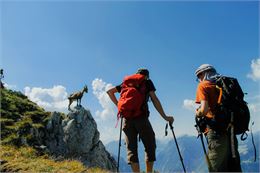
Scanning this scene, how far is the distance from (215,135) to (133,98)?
2877 mm

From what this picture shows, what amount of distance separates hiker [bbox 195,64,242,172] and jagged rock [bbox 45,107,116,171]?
74.4ft

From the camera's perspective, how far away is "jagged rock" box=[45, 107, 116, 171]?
29.3m

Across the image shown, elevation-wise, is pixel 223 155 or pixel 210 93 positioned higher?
pixel 210 93

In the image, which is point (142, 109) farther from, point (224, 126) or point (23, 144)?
point (23, 144)

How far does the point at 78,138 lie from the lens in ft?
104

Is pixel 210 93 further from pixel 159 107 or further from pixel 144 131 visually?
pixel 144 131

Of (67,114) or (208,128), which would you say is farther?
(67,114)

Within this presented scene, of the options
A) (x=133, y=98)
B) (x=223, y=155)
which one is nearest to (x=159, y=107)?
(x=133, y=98)

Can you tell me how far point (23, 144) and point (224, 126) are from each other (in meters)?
16.6

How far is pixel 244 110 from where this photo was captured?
721 centimetres

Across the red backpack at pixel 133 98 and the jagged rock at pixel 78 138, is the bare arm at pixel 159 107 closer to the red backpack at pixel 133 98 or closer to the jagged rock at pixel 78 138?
the red backpack at pixel 133 98

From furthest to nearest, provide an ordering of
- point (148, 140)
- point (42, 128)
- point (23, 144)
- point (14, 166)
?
point (42, 128) < point (23, 144) < point (14, 166) < point (148, 140)

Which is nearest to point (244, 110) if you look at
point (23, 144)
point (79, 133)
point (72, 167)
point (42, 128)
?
point (72, 167)

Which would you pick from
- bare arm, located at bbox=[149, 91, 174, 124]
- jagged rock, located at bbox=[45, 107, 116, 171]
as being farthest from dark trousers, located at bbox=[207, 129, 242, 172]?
jagged rock, located at bbox=[45, 107, 116, 171]
